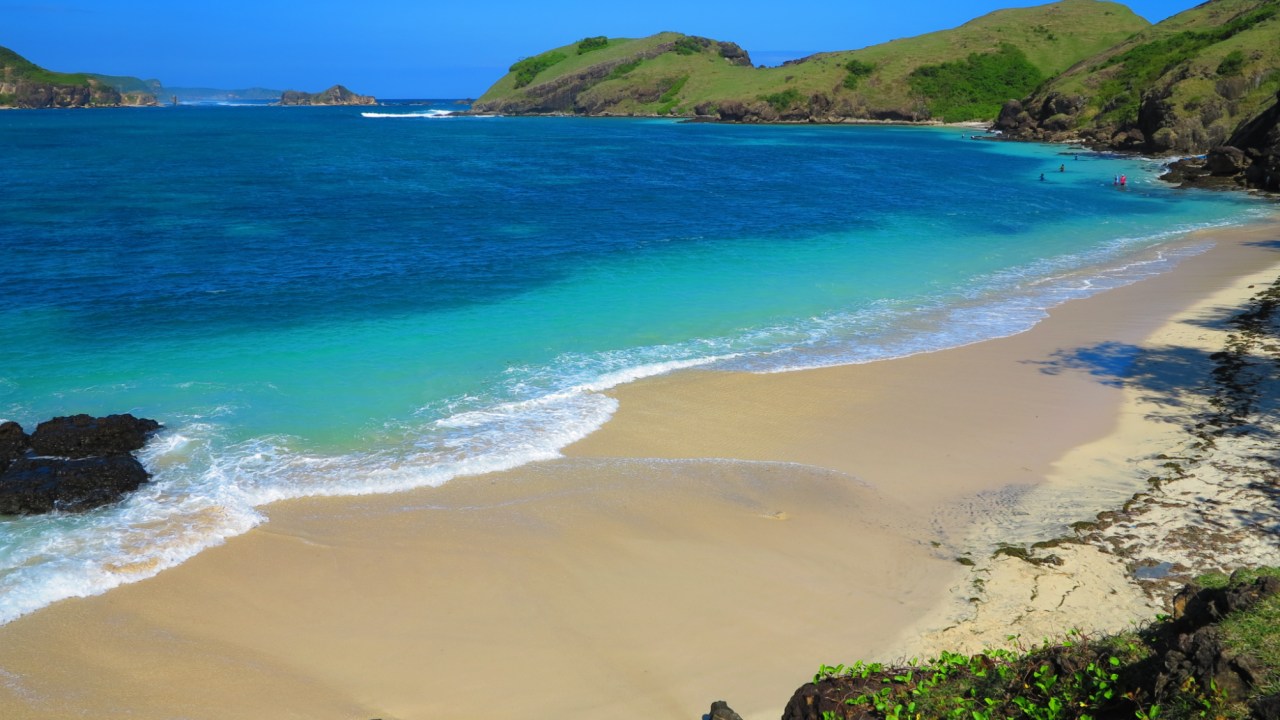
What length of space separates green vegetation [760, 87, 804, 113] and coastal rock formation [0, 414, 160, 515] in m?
130

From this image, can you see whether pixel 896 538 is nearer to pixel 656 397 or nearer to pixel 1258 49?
pixel 656 397

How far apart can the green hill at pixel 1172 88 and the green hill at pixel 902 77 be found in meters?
24.6

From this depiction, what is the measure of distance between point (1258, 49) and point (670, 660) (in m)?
78.5

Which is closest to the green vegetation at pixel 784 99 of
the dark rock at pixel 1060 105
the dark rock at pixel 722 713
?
the dark rock at pixel 1060 105

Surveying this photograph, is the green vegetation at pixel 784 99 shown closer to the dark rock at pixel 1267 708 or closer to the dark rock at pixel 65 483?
the dark rock at pixel 65 483

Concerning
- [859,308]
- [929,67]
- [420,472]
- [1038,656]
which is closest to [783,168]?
[859,308]

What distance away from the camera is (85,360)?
61.3 feet

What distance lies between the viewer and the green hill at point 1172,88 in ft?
208

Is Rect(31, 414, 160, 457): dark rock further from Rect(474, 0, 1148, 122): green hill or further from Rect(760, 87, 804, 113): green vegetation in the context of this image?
Rect(760, 87, 804, 113): green vegetation

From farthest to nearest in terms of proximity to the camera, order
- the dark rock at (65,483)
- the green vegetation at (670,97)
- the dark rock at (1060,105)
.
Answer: the green vegetation at (670,97) < the dark rock at (1060,105) < the dark rock at (65,483)

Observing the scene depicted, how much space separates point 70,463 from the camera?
1305 centimetres

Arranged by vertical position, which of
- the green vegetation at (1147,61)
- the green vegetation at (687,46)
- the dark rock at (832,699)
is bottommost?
the dark rock at (832,699)

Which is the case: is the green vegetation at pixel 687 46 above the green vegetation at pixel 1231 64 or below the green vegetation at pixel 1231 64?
above

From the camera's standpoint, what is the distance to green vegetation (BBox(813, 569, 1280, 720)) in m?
5.50
